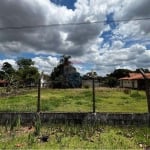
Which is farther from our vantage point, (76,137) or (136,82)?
(136,82)

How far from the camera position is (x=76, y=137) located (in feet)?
25.1

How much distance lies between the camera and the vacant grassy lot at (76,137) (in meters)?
6.80

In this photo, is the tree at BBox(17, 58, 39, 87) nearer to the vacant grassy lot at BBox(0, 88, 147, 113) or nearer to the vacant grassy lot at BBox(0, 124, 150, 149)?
the vacant grassy lot at BBox(0, 88, 147, 113)

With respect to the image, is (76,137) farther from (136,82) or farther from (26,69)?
(26,69)

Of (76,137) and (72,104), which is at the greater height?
(72,104)

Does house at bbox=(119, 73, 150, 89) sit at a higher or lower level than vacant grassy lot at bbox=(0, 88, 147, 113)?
higher

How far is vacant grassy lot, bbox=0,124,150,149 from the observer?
6805 mm

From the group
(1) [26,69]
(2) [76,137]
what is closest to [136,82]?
(1) [26,69]

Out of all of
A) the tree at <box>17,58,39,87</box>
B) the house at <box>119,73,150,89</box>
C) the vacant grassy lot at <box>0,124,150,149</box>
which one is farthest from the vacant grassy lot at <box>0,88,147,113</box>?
the tree at <box>17,58,39,87</box>

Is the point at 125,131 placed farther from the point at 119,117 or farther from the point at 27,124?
the point at 27,124

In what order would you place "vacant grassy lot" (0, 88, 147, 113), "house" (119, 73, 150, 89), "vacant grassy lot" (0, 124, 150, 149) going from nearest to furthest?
1. "vacant grassy lot" (0, 124, 150, 149)
2. "vacant grassy lot" (0, 88, 147, 113)
3. "house" (119, 73, 150, 89)

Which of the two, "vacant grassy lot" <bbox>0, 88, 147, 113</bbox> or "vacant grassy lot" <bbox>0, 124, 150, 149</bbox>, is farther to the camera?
"vacant grassy lot" <bbox>0, 88, 147, 113</bbox>

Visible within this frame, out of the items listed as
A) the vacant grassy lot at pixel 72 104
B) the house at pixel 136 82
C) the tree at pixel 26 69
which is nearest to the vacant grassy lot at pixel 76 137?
the vacant grassy lot at pixel 72 104

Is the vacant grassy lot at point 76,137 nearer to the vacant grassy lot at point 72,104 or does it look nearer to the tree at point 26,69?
the vacant grassy lot at point 72,104
